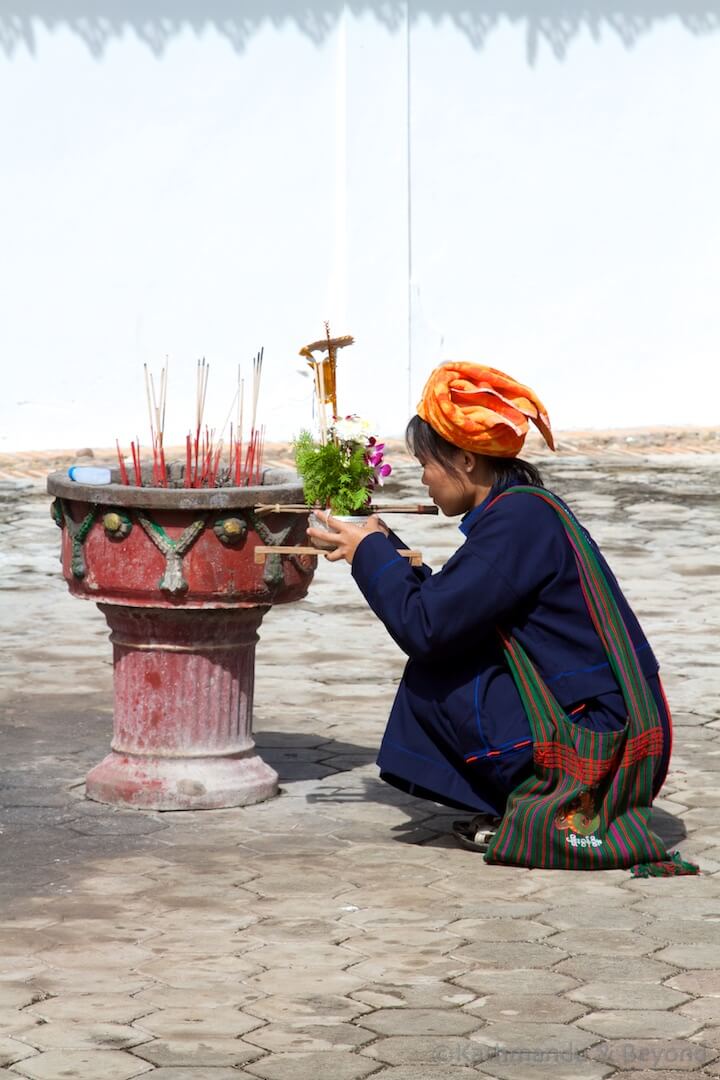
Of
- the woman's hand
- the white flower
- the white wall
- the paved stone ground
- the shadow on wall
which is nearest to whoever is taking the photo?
the paved stone ground

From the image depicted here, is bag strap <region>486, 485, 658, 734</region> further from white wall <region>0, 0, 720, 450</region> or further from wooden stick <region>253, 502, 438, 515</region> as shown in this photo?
white wall <region>0, 0, 720, 450</region>

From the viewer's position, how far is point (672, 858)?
4484 mm

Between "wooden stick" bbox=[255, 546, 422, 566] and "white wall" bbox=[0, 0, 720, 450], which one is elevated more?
"white wall" bbox=[0, 0, 720, 450]

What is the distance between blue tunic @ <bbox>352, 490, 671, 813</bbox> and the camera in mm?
4371

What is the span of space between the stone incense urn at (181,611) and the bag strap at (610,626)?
25.5 inches

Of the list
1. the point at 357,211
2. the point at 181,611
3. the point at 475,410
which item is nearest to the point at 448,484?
the point at 475,410

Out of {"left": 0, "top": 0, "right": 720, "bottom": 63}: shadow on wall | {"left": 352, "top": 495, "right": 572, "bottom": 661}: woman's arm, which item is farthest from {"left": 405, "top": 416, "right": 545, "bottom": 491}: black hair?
{"left": 0, "top": 0, "right": 720, "bottom": 63}: shadow on wall

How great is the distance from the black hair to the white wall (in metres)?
8.44

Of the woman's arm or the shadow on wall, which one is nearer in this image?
the woman's arm

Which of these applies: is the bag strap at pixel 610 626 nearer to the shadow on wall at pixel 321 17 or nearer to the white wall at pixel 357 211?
the white wall at pixel 357 211

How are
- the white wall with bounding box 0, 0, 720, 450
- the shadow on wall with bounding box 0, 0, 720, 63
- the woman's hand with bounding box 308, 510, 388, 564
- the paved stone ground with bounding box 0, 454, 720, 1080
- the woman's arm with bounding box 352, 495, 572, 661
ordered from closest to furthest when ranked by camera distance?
the paved stone ground with bounding box 0, 454, 720, 1080, the woman's arm with bounding box 352, 495, 572, 661, the woman's hand with bounding box 308, 510, 388, 564, the shadow on wall with bounding box 0, 0, 720, 63, the white wall with bounding box 0, 0, 720, 450

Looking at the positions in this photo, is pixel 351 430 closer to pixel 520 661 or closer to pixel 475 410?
pixel 475 410

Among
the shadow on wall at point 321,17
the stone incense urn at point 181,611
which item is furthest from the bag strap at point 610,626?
the shadow on wall at point 321,17

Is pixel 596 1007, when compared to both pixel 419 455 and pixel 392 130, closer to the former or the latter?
pixel 419 455
